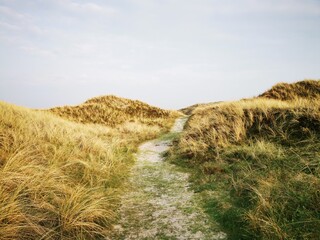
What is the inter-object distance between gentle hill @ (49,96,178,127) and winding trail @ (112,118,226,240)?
1028cm

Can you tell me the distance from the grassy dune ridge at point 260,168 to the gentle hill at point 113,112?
8553 millimetres

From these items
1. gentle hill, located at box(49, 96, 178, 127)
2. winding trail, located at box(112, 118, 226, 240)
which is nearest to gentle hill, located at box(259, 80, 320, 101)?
gentle hill, located at box(49, 96, 178, 127)

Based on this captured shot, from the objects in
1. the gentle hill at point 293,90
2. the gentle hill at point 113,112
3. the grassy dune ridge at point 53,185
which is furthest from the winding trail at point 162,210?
the gentle hill at point 293,90

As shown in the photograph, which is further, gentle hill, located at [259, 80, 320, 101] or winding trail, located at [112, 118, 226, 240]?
gentle hill, located at [259, 80, 320, 101]

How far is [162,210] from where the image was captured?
4.47 metres

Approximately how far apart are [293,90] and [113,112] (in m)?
11.8

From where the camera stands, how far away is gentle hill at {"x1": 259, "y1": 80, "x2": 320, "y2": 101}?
16.2 meters

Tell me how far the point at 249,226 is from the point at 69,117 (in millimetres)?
15455

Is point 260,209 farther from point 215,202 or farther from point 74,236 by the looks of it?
point 74,236

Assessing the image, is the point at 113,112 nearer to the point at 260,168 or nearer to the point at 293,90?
the point at 293,90

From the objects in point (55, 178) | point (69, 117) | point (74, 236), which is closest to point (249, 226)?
point (74, 236)

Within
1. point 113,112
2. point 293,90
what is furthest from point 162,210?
→ point 113,112

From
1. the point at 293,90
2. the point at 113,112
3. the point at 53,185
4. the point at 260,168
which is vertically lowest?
the point at 260,168

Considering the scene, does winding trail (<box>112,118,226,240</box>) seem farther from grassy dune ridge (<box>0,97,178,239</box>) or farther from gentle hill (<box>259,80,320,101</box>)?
gentle hill (<box>259,80,320,101</box>)
